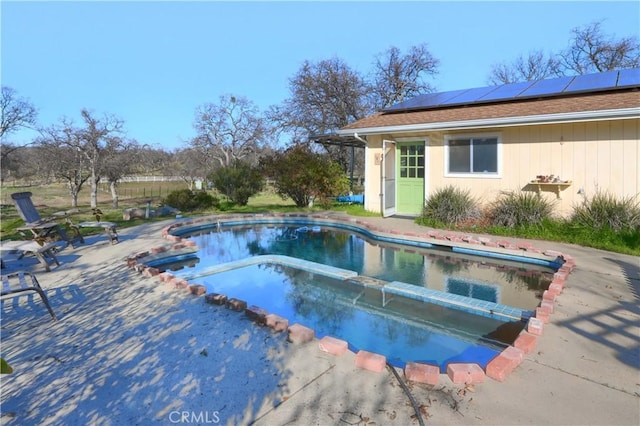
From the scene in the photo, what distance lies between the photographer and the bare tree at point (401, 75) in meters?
23.8

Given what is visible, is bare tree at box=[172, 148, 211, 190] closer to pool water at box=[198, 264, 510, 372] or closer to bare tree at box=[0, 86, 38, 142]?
bare tree at box=[0, 86, 38, 142]

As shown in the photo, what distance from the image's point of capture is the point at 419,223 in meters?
10.3

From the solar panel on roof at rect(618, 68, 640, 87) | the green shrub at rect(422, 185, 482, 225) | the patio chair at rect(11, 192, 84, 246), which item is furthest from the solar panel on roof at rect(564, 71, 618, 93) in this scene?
the patio chair at rect(11, 192, 84, 246)

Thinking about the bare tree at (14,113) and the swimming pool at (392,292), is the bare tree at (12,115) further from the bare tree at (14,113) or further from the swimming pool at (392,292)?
the swimming pool at (392,292)

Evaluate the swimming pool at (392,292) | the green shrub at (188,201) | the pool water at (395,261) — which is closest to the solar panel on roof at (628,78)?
the swimming pool at (392,292)

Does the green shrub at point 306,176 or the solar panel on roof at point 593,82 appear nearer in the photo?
the solar panel on roof at point 593,82

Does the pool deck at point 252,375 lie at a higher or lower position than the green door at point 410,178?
lower

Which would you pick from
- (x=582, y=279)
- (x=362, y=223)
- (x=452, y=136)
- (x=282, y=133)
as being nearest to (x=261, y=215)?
(x=362, y=223)

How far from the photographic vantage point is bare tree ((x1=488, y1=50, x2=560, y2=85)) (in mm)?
27016

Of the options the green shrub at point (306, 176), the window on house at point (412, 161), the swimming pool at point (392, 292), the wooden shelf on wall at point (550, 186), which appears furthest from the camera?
the green shrub at point (306, 176)

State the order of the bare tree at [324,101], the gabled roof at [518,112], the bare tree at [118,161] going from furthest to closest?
the bare tree at [324,101] < the bare tree at [118,161] < the gabled roof at [518,112]

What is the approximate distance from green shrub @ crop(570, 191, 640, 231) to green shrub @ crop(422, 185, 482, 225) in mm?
2209

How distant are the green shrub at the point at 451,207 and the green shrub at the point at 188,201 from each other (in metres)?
9.53
